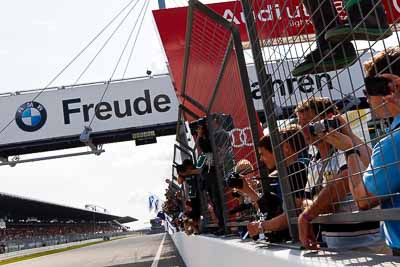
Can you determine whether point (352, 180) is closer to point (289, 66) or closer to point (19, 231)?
point (289, 66)

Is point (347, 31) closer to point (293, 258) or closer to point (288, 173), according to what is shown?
point (293, 258)

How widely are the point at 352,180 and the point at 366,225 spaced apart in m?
0.63

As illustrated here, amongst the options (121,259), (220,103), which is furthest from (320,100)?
(121,259)

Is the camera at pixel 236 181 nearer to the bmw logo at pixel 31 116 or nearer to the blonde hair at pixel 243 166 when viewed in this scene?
the blonde hair at pixel 243 166

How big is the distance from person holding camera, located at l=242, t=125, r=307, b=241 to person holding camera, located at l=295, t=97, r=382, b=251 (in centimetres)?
6

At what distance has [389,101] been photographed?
1259 millimetres

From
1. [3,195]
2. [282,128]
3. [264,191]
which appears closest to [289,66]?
[282,128]

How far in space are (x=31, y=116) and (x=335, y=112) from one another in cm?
1866

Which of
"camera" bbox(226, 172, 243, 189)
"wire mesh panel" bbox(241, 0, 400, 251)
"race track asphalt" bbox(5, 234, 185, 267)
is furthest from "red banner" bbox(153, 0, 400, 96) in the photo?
"race track asphalt" bbox(5, 234, 185, 267)

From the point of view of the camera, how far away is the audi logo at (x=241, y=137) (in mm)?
3100

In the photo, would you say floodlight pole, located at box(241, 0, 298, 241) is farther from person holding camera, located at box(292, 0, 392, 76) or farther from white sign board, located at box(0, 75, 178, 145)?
white sign board, located at box(0, 75, 178, 145)

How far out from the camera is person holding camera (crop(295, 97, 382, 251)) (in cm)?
162

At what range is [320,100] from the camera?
1.73m

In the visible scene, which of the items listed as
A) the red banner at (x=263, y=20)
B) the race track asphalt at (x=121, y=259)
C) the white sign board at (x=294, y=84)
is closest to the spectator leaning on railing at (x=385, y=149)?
the red banner at (x=263, y=20)
